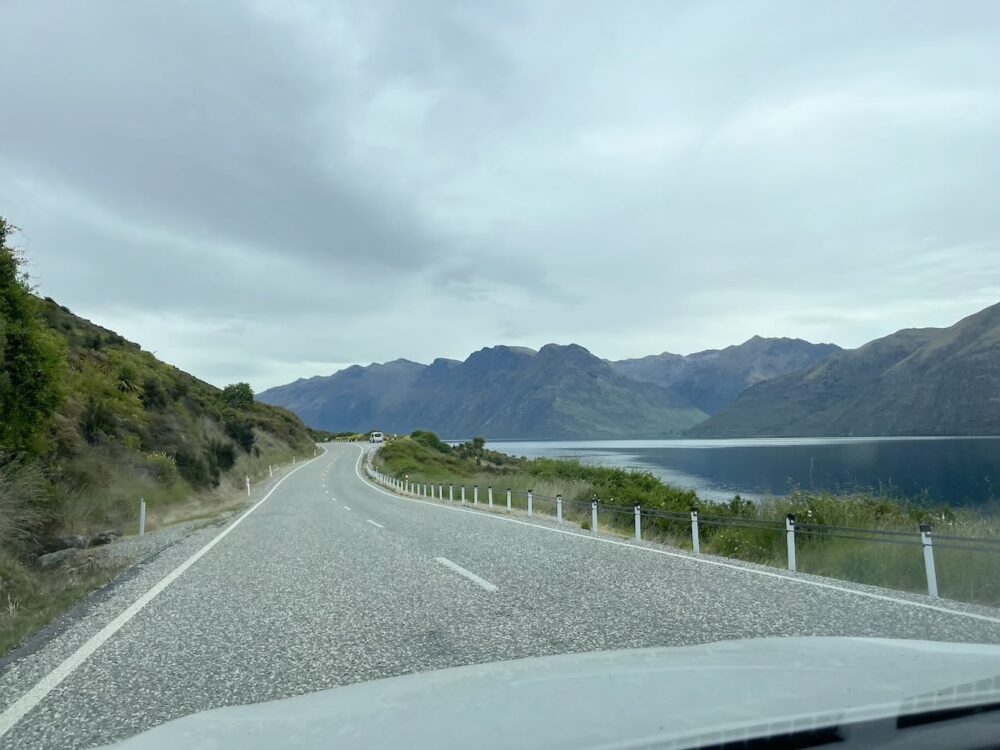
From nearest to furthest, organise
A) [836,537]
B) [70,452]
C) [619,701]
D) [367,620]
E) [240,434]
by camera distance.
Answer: [619,701]
[367,620]
[836,537]
[70,452]
[240,434]

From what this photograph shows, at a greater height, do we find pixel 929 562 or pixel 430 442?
pixel 430 442

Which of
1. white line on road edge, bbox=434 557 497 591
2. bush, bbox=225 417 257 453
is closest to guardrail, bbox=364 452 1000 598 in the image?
white line on road edge, bbox=434 557 497 591

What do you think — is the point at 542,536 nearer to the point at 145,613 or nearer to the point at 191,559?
the point at 191,559

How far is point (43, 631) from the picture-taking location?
7207 mm

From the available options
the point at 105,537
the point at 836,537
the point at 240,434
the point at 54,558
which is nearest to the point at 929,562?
the point at 836,537

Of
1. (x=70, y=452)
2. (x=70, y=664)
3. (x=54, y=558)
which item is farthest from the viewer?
(x=70, y=452)

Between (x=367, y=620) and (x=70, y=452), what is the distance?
17.5 metres

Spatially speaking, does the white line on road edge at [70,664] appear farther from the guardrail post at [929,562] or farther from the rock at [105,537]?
the guardrail post at [929,562]

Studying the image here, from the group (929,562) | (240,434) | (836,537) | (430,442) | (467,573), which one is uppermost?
(240,434)

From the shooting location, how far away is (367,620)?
→ 7.16 m

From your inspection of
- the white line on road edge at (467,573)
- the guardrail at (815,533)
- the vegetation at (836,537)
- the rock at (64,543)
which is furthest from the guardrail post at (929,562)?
the rock at (64,543)

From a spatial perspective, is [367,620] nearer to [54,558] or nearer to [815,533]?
[815,533]

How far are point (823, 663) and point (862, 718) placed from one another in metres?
1.13

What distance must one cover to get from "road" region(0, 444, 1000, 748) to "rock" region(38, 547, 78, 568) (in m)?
2.25
